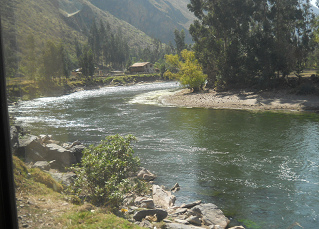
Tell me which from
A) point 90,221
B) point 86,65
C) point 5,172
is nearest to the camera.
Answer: point 5,172

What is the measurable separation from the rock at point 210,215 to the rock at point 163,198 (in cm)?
100

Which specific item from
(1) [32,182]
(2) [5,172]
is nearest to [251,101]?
(1) [32,182]

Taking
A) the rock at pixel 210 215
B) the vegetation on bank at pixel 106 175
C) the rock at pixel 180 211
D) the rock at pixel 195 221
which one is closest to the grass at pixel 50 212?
the vegetation on bank at pixel 106 175

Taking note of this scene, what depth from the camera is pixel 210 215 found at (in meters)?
8.10

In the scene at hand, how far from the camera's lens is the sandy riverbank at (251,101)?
95.8ft

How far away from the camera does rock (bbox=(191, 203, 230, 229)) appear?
7.85 m

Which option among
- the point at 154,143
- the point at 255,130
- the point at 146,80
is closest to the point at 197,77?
the point at 255,130

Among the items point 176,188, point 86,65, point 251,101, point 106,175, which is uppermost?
point 86,65

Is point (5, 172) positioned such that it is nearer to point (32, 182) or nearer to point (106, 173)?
point (32, 182)

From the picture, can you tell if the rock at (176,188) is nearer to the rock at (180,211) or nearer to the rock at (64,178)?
the rock at (180,211)

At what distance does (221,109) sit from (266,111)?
494 cm

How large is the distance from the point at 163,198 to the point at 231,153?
6.88 m

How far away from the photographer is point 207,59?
45.4 metres

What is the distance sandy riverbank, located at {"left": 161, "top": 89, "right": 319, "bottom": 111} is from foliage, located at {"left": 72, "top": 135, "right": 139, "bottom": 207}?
81.9 ft
